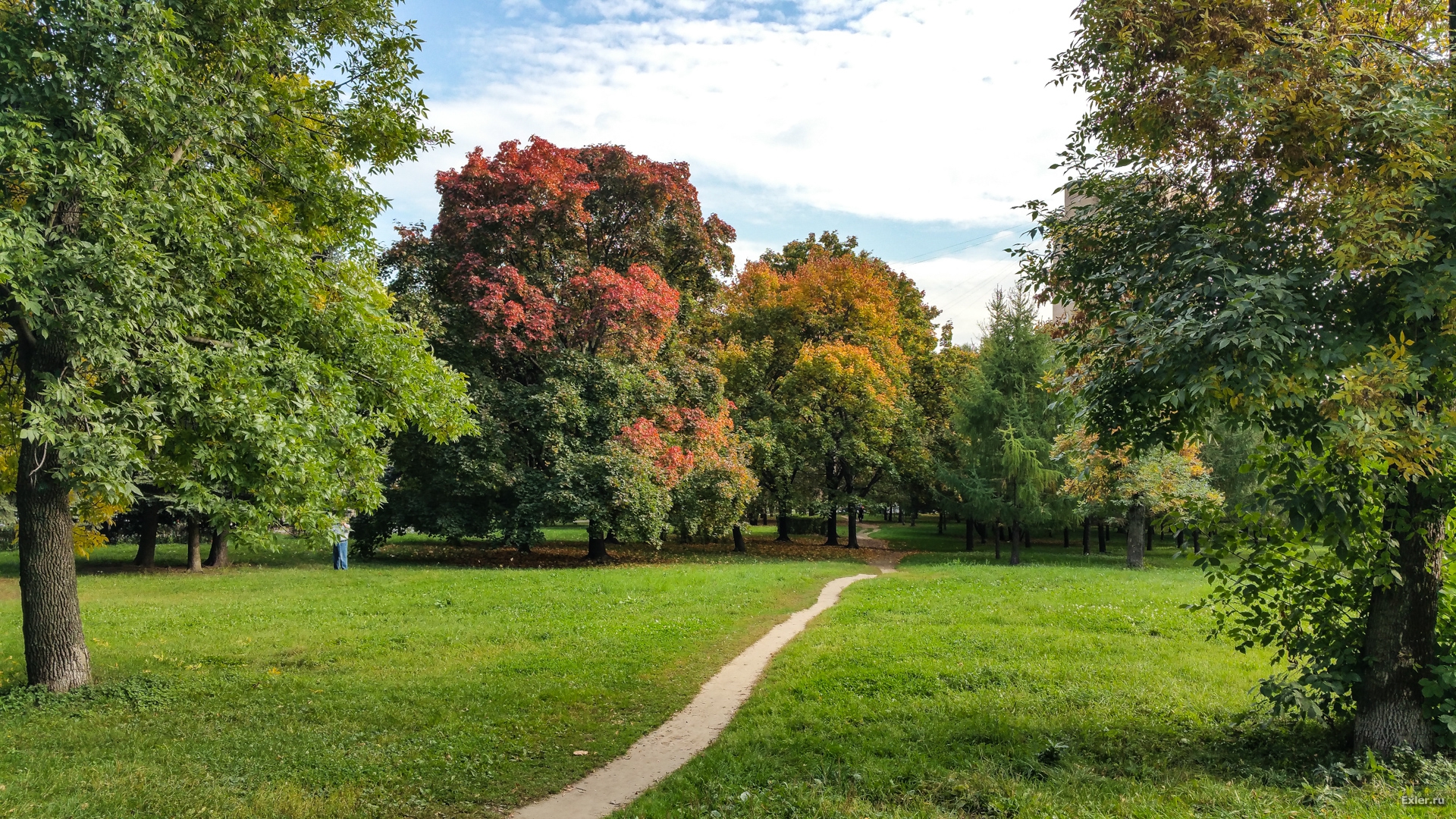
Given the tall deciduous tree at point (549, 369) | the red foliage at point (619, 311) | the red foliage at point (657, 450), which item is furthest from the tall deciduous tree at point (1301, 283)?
the red foliage at point (619, 311)

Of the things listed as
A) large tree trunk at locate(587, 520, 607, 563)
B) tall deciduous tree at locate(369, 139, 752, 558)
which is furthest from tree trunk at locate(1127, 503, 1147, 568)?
large tree trunk at locate(587, 520, 607, 563)

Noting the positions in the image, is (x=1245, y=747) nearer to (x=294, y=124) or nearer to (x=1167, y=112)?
(x=1167, y=112)

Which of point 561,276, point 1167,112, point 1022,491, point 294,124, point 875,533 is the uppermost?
point 561,276

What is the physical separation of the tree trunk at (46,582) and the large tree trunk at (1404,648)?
470 inches

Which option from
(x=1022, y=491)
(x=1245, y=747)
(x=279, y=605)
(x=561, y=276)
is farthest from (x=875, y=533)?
(x=1245, y=747)

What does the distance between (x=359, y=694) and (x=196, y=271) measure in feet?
15.4

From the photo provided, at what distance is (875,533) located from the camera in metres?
44.3

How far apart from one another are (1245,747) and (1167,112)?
515 cm

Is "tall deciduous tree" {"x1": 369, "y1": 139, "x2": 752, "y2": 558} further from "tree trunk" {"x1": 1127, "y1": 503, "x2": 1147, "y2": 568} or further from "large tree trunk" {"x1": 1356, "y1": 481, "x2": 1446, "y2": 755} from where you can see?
"large tree trunk" {"x1": 1356, "y1": 481, "x2": 1446, "y2": 755}

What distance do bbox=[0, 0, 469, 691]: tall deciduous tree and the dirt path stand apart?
4.04 m

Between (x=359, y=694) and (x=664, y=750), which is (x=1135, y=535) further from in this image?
(x=359, y=694)

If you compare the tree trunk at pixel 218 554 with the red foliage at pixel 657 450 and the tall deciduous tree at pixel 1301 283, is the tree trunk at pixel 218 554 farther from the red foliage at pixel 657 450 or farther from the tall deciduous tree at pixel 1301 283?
the tall deciduous tree at pixel 1301 283

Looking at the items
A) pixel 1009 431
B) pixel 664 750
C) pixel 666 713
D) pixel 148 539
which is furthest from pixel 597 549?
pixel 664 750

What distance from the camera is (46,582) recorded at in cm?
823
